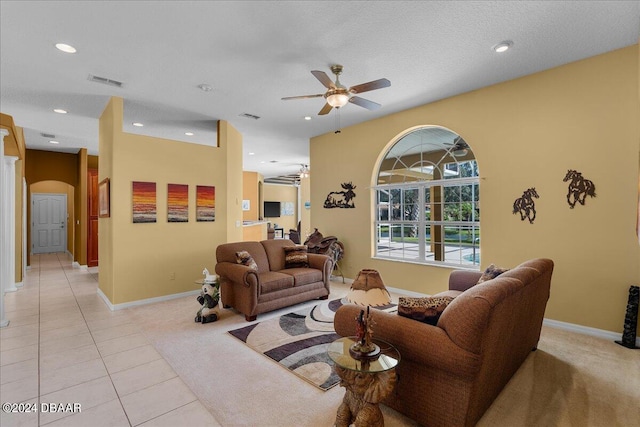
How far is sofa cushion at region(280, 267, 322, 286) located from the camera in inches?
173

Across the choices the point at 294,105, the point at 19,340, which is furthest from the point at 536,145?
the point at 19,340

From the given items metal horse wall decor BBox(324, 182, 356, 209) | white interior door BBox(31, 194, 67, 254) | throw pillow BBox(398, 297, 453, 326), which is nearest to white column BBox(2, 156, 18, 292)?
white interior door BBox(31, 194, 67, 254)

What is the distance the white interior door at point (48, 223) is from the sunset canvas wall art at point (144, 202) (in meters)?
8.12

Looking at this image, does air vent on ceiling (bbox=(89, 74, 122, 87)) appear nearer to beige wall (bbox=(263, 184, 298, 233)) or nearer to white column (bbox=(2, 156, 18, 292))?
white column (bbox=(2, 156, 18, 292))

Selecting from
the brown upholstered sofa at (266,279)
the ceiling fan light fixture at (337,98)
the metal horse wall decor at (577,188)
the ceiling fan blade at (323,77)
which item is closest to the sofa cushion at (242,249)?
the brown upholstered sofa at (266,279)

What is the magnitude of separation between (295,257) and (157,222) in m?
2.30

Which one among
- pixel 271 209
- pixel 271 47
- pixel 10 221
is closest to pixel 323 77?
pixel 271 47

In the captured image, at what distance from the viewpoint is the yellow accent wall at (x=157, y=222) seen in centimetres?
451

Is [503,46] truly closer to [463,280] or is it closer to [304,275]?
[463,280]

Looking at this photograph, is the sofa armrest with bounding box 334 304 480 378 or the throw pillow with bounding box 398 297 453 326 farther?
the throw pillow with bounding box 398 297 453 326

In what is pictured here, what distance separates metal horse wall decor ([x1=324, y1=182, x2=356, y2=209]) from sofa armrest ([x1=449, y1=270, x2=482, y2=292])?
2.86 meters

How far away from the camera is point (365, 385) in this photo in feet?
5.75

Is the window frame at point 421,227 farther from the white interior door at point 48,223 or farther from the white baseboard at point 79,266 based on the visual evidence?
the white interior door at point 48,223

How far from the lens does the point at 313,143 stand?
23.0 ft
